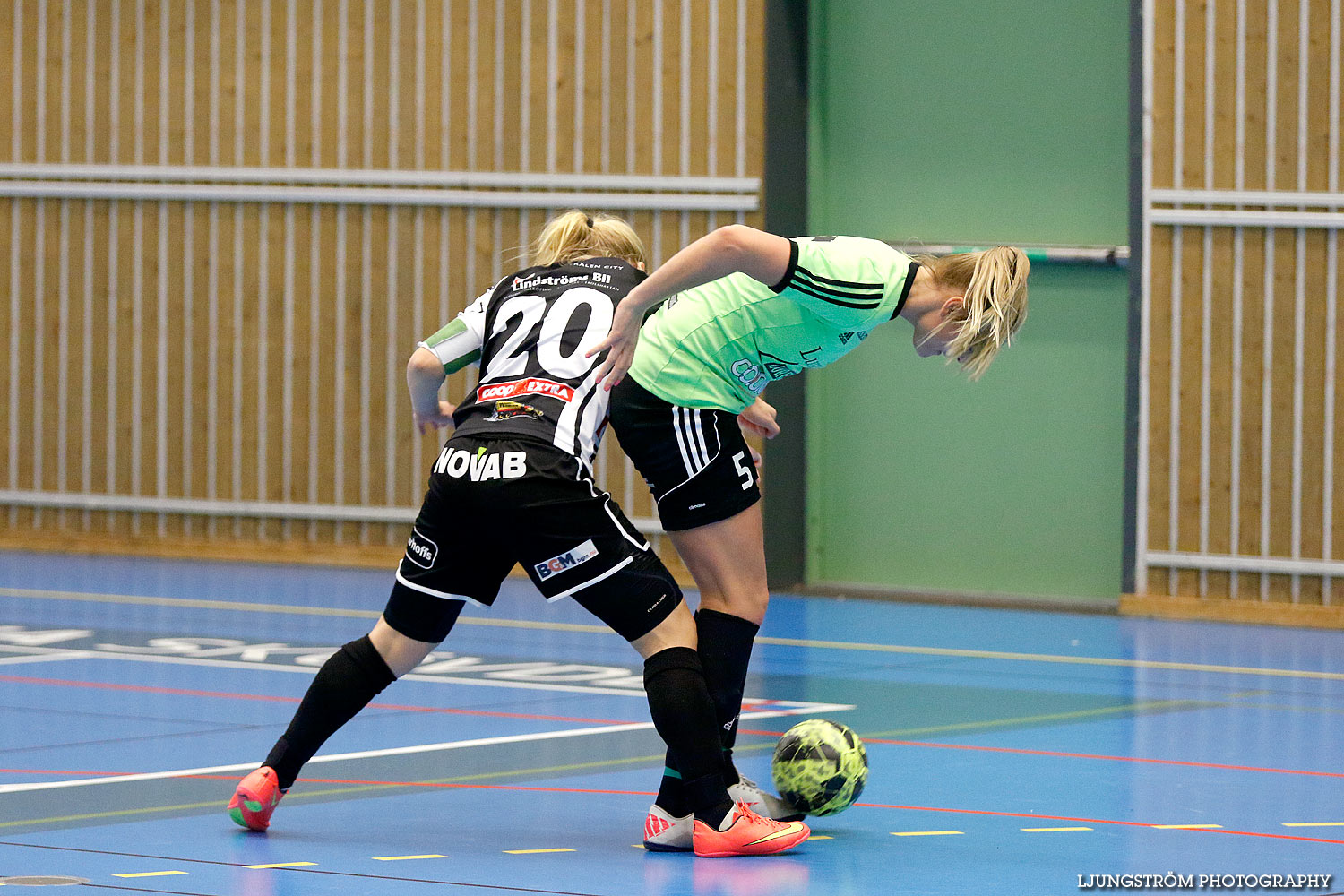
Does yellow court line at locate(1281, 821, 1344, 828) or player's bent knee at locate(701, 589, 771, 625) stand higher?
player's bent knee at locate(701, 589, 771, 625)

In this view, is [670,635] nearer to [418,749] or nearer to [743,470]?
[743,470]

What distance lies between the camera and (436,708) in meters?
7.68

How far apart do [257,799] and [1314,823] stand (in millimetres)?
2807

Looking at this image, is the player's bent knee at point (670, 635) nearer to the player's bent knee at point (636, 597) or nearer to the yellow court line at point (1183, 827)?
the player's bent knee at point (636, 597)

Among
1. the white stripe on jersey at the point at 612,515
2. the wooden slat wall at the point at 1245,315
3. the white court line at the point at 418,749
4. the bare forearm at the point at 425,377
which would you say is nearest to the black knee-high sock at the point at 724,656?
the white stripe on jersey at the point at 612,515

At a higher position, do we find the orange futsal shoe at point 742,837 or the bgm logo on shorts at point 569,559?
the bgm logo on shorts at point 569,559

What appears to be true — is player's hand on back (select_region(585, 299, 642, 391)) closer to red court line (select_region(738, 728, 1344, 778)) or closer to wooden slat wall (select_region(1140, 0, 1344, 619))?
red court line (select_region(738, 728, 1344, 778))

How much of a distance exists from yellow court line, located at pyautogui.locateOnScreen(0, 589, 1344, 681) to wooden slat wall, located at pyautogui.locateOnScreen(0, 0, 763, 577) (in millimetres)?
2343

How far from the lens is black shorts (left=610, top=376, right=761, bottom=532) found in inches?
207

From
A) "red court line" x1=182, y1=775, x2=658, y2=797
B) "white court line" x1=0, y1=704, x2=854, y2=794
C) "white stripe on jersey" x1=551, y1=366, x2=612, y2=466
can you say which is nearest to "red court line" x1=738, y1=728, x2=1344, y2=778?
"white court line" x1=0, y1=704, x2=854, y2=794

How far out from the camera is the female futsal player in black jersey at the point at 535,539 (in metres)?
5.01

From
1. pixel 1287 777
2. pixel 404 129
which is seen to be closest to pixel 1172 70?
pixel 404 129

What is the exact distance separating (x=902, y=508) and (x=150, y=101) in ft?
19.2

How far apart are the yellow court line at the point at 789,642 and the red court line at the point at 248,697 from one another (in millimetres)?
2629
